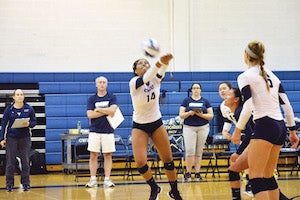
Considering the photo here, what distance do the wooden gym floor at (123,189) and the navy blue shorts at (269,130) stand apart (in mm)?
3724

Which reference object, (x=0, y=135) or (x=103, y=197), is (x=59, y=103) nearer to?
(x=0, y=135)

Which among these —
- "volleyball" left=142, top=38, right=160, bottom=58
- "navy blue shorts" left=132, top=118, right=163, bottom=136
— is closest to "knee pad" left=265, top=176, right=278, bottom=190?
"navy blue shorts" left=132, top=118, right=163, bottom=136

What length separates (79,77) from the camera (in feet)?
55.4

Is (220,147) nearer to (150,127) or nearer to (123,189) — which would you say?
(123,189)

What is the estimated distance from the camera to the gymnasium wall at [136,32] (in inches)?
666

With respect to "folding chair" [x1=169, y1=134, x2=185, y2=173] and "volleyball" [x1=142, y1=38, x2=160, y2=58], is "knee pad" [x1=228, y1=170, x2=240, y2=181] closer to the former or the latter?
"volleyball" [x1=142, y1=38, x2=160, y2=58]

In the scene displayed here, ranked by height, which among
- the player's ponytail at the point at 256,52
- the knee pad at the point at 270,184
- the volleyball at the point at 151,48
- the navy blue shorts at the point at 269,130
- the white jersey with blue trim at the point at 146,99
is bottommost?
the knee pad at the point at 270,184

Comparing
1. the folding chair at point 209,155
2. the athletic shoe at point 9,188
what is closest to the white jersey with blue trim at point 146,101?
the athletic shoe at point 9,188

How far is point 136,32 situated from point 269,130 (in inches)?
466

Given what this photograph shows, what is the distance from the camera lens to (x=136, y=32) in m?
17.5

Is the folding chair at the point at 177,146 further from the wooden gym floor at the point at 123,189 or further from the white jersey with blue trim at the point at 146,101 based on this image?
the white jersey with blue trim at the point at 146,101

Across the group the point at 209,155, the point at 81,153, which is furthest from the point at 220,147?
the point at 81,153

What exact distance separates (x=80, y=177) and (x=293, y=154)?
5.43 meters

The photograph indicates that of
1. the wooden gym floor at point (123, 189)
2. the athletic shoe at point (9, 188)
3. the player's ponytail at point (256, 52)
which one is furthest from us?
the athletic shoe at point (9, 188)
